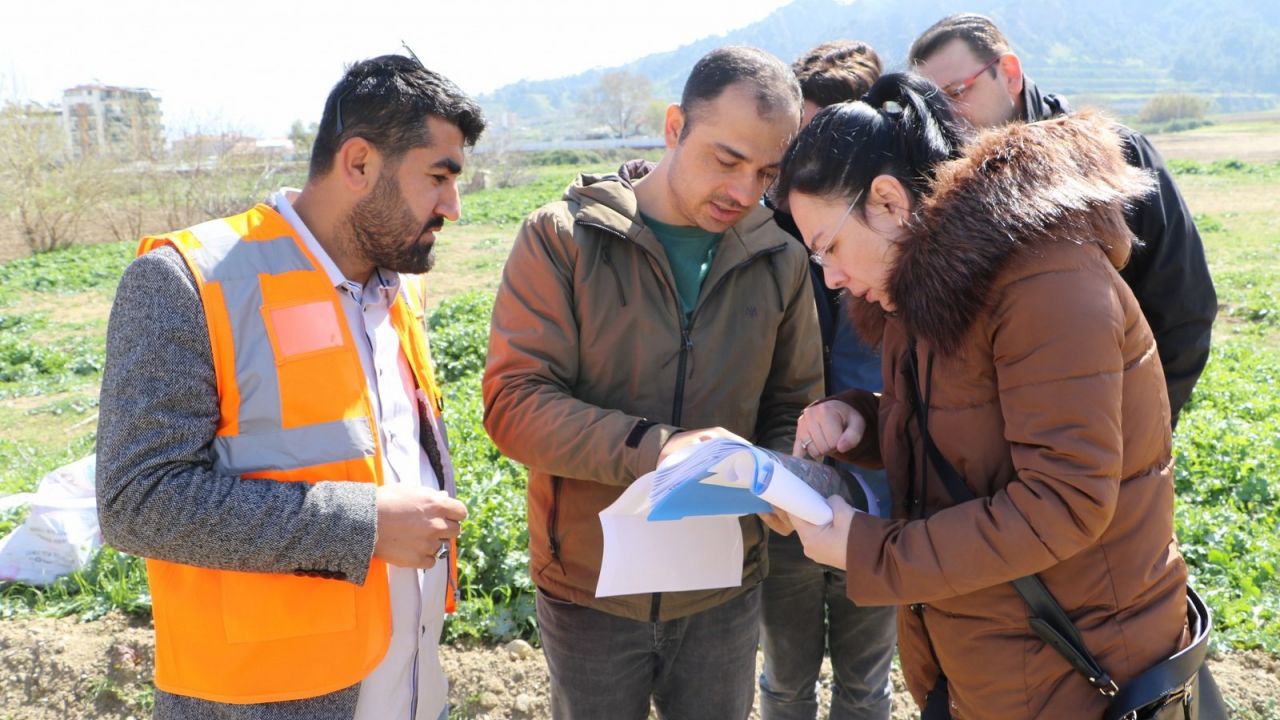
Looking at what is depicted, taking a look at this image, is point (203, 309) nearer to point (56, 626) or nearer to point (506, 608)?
point (506, 608)

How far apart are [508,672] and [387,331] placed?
202 cm

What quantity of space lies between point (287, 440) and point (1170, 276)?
7.93ft

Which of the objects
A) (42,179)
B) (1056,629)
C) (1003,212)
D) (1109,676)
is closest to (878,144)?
(1003,212)

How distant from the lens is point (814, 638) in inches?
115

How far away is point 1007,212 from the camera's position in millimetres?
1562

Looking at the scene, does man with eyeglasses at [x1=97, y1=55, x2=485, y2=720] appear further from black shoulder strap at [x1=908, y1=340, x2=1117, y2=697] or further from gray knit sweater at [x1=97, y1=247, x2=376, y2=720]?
black shoulder strap at [x1=908, y1=340, x2=1117, y2=697]

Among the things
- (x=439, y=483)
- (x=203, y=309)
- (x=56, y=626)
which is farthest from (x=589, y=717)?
(x=56, y=626)

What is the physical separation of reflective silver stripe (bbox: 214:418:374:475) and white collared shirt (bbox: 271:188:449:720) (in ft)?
0.43

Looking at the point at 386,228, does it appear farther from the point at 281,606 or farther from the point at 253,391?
the point at 281,606

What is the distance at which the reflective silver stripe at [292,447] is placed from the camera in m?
1.80

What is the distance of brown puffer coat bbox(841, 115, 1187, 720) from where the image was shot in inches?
60.0

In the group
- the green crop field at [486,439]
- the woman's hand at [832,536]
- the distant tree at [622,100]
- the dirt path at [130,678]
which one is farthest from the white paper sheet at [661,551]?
the distant tree at [622,100]

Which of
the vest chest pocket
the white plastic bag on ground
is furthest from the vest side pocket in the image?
the white plastic bag on ground

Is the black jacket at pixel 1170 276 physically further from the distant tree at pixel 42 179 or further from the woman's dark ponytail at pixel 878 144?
the distant tree at pixel 42 179
